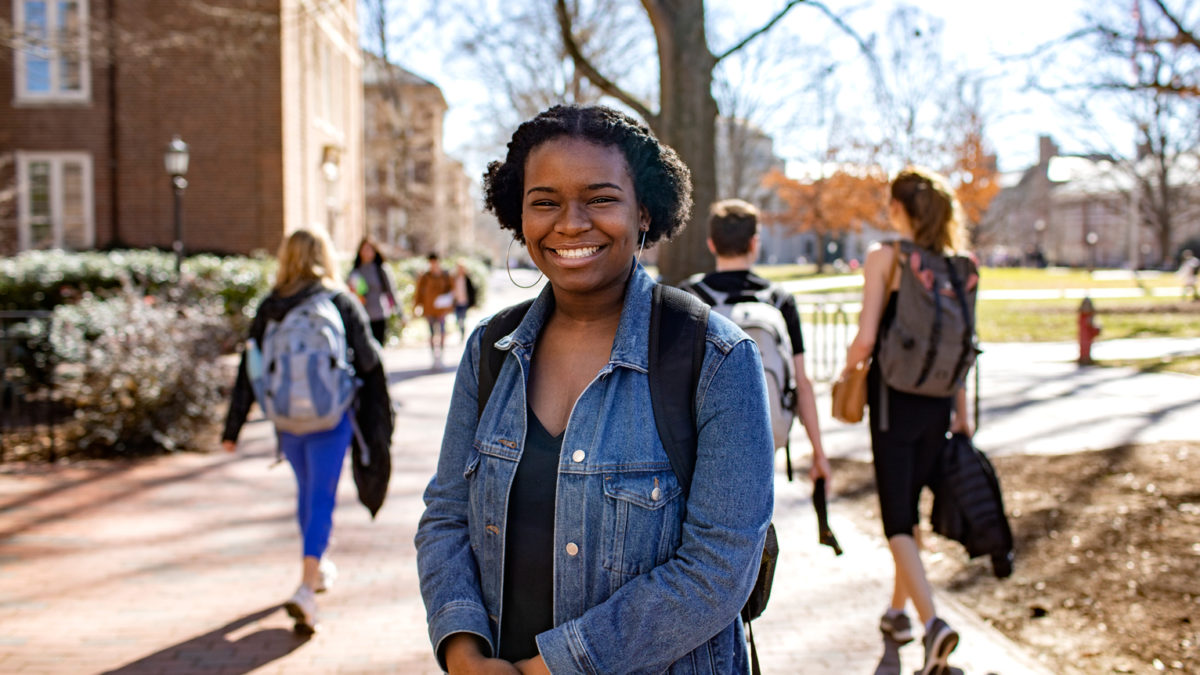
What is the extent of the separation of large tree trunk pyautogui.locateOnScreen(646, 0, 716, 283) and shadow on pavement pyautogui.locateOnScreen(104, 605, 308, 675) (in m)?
4.76

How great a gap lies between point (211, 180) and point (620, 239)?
66.8 ft

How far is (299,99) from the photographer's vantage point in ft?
70.4

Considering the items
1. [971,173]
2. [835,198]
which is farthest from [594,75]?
[835,198]

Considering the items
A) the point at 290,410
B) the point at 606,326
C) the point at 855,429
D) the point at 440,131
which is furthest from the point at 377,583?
the point at 440,131

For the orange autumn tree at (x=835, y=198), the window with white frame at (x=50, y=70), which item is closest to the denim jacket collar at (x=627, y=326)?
the window with white frame at (x=50, y=70)

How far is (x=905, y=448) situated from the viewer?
405 centimetres

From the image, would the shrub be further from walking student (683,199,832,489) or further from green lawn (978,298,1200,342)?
green lawn (978,298,1200,342)

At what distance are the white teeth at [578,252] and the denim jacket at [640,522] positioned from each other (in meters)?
0.14

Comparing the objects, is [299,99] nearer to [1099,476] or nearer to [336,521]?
[336,521]

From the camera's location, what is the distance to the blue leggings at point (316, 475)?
4.59 meters

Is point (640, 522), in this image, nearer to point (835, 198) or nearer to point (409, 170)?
point (409, 170)

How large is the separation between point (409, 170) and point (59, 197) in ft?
74.9

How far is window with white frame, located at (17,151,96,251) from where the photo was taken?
20.3 metres

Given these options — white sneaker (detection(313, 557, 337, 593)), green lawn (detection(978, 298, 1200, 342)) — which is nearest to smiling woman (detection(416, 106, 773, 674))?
white sneaker (detection(313, 557, 337, 593))
